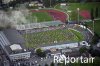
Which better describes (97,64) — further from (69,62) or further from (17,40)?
(17,40)

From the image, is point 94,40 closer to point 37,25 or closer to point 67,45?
Result: point 67,45

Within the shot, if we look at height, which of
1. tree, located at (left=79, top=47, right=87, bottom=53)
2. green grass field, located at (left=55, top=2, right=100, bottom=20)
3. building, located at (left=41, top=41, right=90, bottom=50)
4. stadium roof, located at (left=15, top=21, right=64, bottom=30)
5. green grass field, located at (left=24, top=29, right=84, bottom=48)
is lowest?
tree, located at (left=79, top=47, right=87, bottom=53)

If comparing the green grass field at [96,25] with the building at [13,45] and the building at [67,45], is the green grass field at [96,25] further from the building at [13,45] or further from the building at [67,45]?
the building at [13,45]

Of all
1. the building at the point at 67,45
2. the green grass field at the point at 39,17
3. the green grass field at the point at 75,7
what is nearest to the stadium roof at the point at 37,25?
the green grass field at the point at 39,17

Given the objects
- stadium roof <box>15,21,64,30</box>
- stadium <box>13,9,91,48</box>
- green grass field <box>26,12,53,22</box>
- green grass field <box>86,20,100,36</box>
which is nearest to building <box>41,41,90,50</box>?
stadium <box>13,9,91,48</box>

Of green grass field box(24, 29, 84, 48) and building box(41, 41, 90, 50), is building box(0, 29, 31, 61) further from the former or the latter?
building box(41, 41, 90, 50)

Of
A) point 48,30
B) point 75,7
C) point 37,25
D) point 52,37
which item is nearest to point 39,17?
point 37,25
